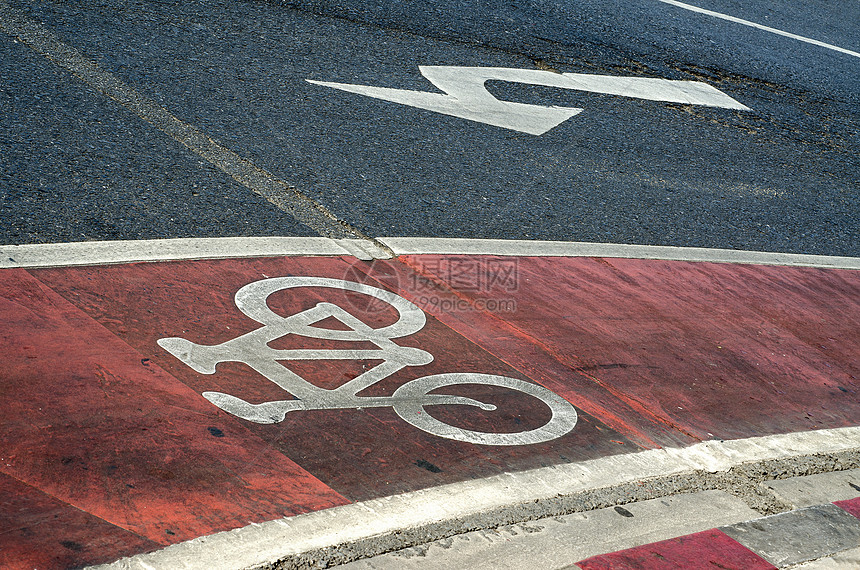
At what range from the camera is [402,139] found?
20.1 feet

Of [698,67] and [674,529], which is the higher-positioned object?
[698,67]

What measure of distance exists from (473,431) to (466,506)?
1.65 ft

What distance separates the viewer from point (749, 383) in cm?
439

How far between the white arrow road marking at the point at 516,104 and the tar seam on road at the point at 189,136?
1.50 metres

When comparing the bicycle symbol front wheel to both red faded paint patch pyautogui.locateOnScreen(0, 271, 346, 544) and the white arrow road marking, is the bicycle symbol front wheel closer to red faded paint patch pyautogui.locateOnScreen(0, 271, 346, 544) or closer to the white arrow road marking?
red faded paint patch pyautogui.locateOnScreen(0, 271, 346, 544)

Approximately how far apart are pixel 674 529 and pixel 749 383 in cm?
162

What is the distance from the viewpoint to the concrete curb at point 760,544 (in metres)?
2.83

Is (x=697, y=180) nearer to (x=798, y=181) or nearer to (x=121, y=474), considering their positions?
(x=798, y=181)

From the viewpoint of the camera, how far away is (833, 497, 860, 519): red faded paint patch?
3.44 m

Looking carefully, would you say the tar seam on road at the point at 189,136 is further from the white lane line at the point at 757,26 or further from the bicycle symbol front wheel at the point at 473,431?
the white lane line at the point at 757,26

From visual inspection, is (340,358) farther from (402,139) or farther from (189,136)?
(402,139)

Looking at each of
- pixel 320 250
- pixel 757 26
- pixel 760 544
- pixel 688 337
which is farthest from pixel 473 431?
pixel 757 26

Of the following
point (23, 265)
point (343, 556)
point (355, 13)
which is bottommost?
point (343, 556)

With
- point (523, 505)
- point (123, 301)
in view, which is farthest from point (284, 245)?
point (523, 505)
